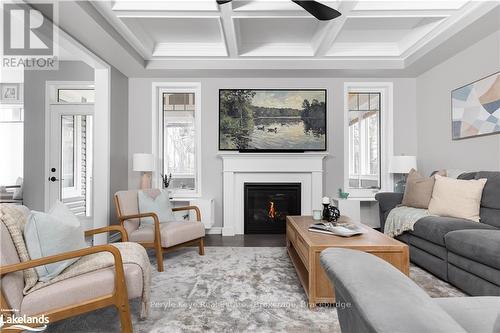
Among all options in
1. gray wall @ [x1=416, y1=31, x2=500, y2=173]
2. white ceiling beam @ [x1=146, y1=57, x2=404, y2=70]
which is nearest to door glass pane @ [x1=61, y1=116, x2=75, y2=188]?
white ceiling beam @ [x1=146, y1=57, x2=404, y2=70]

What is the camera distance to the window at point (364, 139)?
4.95m

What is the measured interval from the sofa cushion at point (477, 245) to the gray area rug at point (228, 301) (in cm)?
38

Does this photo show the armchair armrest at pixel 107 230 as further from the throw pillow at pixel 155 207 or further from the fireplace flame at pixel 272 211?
the fireplace flame at pixel 272 211

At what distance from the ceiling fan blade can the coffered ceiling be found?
52 cm

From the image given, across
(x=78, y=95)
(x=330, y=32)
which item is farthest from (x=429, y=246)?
(x=78, y=95)

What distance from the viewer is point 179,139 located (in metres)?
4.96

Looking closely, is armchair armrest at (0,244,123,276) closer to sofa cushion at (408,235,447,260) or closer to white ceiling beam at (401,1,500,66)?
sofa cushion at (408,235,447,260)

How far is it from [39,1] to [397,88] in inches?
197

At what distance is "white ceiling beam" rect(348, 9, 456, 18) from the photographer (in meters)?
3.06

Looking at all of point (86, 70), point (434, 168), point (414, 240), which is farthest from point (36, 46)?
point (434, 168)

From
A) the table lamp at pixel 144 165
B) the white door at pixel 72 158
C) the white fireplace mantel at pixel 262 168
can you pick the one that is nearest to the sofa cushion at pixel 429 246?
the white fireplace mantel at pixel 262 168

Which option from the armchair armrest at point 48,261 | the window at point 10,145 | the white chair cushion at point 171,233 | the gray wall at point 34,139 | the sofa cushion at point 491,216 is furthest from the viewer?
the window at point 10,145

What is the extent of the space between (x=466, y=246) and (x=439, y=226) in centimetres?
41

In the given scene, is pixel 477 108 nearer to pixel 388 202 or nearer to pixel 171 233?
pixel 388 202
